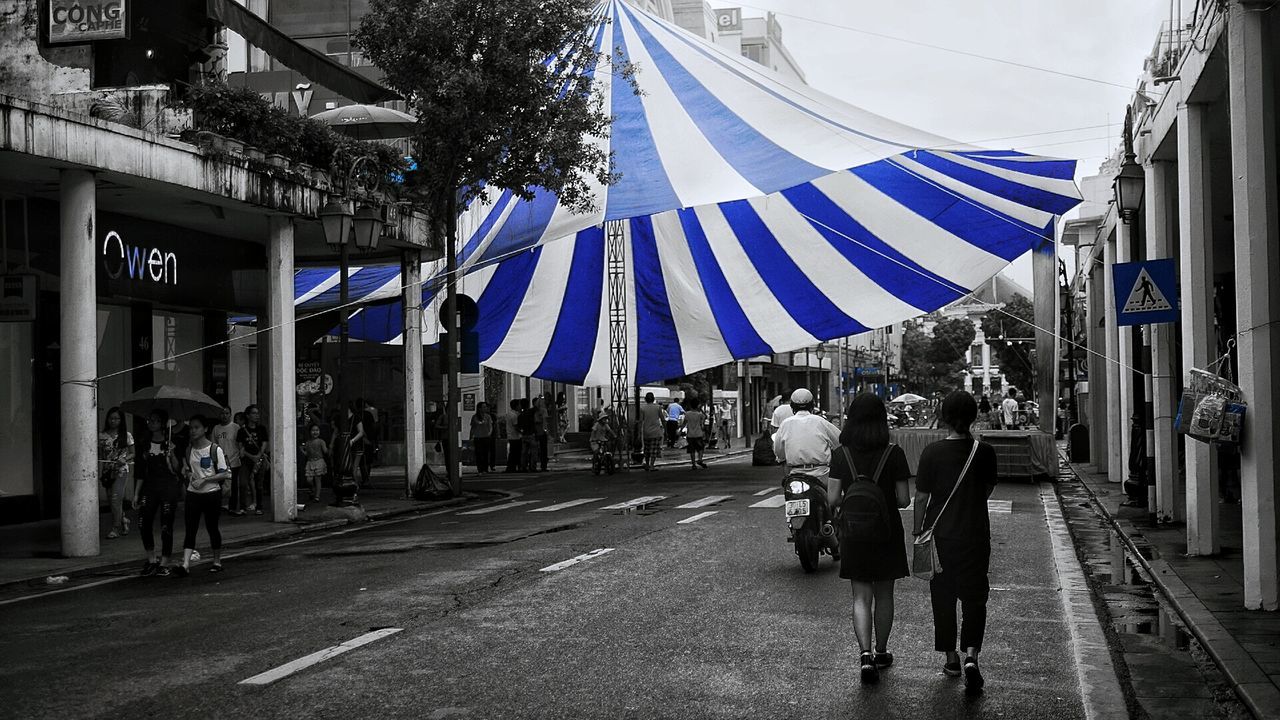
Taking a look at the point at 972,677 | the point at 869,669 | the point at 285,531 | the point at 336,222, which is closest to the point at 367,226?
the point at 336,222

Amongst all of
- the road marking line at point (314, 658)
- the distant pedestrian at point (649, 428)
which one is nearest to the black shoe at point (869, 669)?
the road marking line at point (314, 658)

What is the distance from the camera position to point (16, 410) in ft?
59.8

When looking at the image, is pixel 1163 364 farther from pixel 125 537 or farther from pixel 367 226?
pixel 125 537

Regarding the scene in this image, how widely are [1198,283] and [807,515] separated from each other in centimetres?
429

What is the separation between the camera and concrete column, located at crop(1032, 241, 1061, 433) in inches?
918

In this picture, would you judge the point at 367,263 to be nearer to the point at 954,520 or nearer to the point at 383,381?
the point at 383,381

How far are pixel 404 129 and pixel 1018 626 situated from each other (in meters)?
17.3

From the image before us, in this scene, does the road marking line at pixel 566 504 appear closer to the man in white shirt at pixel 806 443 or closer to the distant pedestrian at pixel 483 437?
the man in white shirt at pixel 806 443

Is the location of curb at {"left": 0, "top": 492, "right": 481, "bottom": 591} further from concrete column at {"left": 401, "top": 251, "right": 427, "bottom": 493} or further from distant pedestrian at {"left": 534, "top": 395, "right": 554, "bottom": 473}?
distant pedestrian at {"left": 534, "top": 395, "right": 554, "bottom": 473}

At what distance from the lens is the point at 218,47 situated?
20.7 metres

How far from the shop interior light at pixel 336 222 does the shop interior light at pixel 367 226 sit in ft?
1.30

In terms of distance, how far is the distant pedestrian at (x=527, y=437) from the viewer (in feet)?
102

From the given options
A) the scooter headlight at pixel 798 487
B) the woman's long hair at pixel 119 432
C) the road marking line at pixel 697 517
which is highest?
→ the woman's long hair at pixel 119 432

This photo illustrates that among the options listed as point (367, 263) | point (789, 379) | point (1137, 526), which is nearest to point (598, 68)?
point (367, 263)
